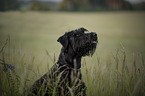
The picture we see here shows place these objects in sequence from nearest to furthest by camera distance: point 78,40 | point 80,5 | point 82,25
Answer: point 78,40, point 82,25, point 80,5

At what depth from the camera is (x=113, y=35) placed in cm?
1159

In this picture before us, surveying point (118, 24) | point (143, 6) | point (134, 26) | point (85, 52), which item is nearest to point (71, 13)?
point (118, 24)

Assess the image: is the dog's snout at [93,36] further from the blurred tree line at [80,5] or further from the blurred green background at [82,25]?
the blurred tree line at [80,5]

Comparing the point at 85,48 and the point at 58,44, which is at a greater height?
the point at 85,48

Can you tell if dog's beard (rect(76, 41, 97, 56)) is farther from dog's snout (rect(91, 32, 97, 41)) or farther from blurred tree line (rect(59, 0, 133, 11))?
blurred tree line (rect(59, 0, 133, 11))

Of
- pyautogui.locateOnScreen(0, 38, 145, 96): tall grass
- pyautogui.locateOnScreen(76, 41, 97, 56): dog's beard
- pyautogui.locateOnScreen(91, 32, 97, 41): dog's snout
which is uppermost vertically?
pyautogui.locateOnScreen(91, 32, 97, 41): dog's snout

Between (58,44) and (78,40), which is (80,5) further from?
(78,40)

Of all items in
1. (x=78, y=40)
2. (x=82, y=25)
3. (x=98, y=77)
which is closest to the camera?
(x=98, y=77)

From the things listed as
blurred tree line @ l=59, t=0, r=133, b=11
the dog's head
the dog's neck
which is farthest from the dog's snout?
blurred tree line @ l=59, t=0, r=133, b=11

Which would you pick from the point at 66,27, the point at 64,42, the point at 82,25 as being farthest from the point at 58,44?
the point at 64,42

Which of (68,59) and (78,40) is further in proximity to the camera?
(78,40)

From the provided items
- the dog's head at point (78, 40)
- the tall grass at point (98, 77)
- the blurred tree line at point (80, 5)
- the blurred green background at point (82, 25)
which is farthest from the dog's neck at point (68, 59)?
the blurred tree line at point (80, 5)

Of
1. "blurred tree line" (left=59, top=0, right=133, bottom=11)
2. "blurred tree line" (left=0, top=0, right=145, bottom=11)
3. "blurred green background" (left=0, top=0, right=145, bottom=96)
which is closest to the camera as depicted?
"blurred green background" (left=0, top=0, right=145, bottom=96)

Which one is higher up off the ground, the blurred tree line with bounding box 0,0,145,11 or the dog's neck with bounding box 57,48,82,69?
the blurred tree line with bounding box 0,0,145,11
